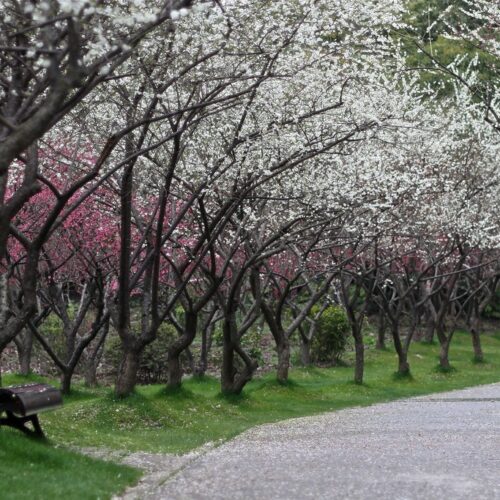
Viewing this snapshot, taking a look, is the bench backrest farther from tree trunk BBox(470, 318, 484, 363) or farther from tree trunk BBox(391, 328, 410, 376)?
tree trunk BBox(470, 318, 484, 363)

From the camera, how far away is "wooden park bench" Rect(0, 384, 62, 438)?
10.7 m

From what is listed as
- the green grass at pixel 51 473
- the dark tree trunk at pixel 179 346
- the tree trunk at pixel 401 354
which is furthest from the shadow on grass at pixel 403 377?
the green grass at pixel 51 473

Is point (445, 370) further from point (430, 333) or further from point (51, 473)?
point (51, 473)

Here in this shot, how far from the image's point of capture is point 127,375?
52.9 ft

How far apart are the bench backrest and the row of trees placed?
775mm

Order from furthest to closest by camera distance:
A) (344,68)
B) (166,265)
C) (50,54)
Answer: (166,265) < (344,68) < (50,54)

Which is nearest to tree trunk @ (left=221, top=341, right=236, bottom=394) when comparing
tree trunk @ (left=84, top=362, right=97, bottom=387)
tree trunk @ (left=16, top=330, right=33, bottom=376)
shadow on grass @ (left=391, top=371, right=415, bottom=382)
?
tree trunk @ (left=84, top=362, right=97, bottom=387)

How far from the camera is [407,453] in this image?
38.7 feet

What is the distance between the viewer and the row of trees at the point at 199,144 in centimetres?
980

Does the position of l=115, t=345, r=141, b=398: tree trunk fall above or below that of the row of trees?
below

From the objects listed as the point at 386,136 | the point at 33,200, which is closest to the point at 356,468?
the point at 386,136

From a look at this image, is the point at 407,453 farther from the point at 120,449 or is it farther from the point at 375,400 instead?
the point at 375,400

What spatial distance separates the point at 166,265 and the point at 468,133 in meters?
9.89

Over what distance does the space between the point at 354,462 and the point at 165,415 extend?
17.8ft
